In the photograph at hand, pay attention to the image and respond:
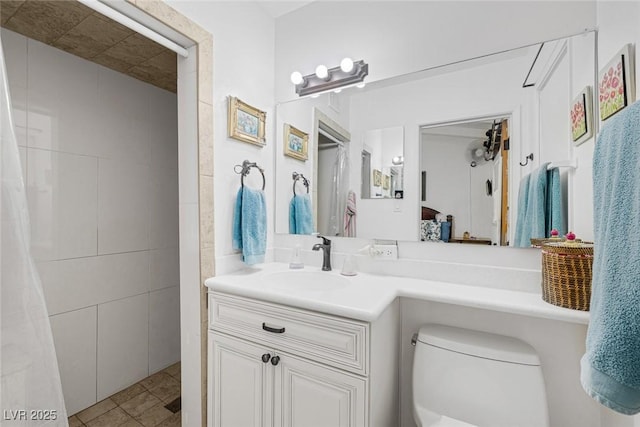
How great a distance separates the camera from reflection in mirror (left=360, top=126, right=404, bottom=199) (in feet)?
4.64

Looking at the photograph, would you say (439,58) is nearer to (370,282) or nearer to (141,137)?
(370,282)

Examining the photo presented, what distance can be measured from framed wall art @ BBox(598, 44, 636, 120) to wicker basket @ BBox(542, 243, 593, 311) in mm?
457

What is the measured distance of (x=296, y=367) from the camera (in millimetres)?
1054

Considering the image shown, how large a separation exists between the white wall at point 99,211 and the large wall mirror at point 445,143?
117 centimetres

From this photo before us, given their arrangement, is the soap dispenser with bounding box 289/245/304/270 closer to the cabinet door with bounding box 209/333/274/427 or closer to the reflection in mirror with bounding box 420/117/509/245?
the cabinet door with bounding box 209/333/274/427

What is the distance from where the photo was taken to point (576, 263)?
2.97 ft

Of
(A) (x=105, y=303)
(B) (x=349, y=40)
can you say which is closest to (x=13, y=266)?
(A) (x=105, y=303)

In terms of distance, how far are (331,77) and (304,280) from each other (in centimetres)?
113

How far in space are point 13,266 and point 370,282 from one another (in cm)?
124

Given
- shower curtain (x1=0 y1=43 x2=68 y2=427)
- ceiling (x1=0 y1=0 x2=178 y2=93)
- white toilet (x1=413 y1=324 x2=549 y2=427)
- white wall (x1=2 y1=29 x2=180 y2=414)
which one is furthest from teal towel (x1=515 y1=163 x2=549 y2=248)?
white wall (x1=2 y1=29 x2=180 y2=414)

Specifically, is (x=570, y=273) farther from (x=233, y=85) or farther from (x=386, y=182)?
(x=233, y=85)

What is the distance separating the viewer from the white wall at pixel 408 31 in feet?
3.79

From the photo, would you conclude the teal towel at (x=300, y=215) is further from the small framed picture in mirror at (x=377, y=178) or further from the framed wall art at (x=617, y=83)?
the framed wall art at (x=617, y=83)

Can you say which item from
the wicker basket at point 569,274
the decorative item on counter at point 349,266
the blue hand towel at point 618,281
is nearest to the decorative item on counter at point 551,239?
the wicker basket at point 569,274
